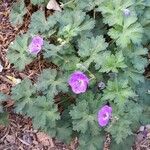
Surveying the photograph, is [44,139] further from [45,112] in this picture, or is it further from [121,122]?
[121,122]

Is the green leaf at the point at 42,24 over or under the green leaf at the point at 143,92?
over

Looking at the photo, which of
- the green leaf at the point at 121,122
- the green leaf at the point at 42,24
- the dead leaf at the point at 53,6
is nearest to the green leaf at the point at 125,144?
the green leaf at the point at 121,122

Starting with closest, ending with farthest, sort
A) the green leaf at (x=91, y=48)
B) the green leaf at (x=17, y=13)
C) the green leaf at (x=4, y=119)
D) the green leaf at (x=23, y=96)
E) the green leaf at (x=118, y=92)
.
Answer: the green leaf at (x=118, y=92), the green leaf at (x=91, y=48), the green leaf at (x=23, y=96), the green leaf at (x=4, y=119), the green leaf at (x=17, y=13)

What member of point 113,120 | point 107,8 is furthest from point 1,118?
point 107,8

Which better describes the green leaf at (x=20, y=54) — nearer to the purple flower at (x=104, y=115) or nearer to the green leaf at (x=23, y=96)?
the green leaf at (x=23, y=96)

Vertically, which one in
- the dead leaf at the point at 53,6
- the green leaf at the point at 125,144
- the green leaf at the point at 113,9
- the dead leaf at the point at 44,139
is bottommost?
the green leaf at the point at 125,144

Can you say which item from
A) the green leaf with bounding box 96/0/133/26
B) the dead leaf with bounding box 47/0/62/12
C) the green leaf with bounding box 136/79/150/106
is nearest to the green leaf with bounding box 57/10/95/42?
the green leaf with bounding box 96/0/133/26

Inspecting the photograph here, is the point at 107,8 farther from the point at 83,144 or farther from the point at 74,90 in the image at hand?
the point at 83,144

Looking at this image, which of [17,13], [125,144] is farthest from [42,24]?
[125,144]
